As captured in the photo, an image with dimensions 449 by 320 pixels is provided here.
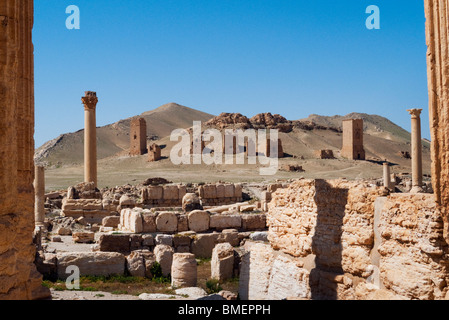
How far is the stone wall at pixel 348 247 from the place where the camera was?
4566 mm

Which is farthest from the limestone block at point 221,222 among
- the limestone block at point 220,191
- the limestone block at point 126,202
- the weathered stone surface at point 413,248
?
the weathered stone surface at point 413,248

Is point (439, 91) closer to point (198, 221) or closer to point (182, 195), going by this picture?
point (198, 221)

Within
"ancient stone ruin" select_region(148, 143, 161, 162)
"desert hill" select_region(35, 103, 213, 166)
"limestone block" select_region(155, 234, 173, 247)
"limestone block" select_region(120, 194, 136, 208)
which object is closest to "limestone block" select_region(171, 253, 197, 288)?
"limestone block" select_region(155, 234, 173, 247)

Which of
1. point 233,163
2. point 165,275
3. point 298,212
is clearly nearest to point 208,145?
point 233,163

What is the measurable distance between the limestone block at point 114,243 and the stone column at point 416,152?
16042mm

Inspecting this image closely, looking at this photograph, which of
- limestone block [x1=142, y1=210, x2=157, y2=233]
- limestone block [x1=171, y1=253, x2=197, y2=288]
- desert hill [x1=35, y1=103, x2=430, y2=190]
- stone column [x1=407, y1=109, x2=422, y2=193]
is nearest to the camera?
limestone block [x1=171, y1=253, x2=197, y2=288]

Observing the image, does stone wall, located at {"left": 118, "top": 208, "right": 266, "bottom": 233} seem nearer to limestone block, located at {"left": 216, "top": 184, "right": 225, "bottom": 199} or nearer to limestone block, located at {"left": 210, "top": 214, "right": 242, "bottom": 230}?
limestone block, located at {"left": 210, "top": 214, "right": 242, "bottom": 230}

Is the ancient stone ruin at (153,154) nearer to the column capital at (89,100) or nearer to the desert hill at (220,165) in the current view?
the desert hill at (220,165)

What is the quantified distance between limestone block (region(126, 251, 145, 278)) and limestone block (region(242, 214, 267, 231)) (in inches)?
197

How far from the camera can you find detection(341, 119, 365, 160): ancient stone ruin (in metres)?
58.8

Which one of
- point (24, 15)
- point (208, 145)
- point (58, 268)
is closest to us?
point (24, 15)

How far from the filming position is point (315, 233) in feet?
19.6
